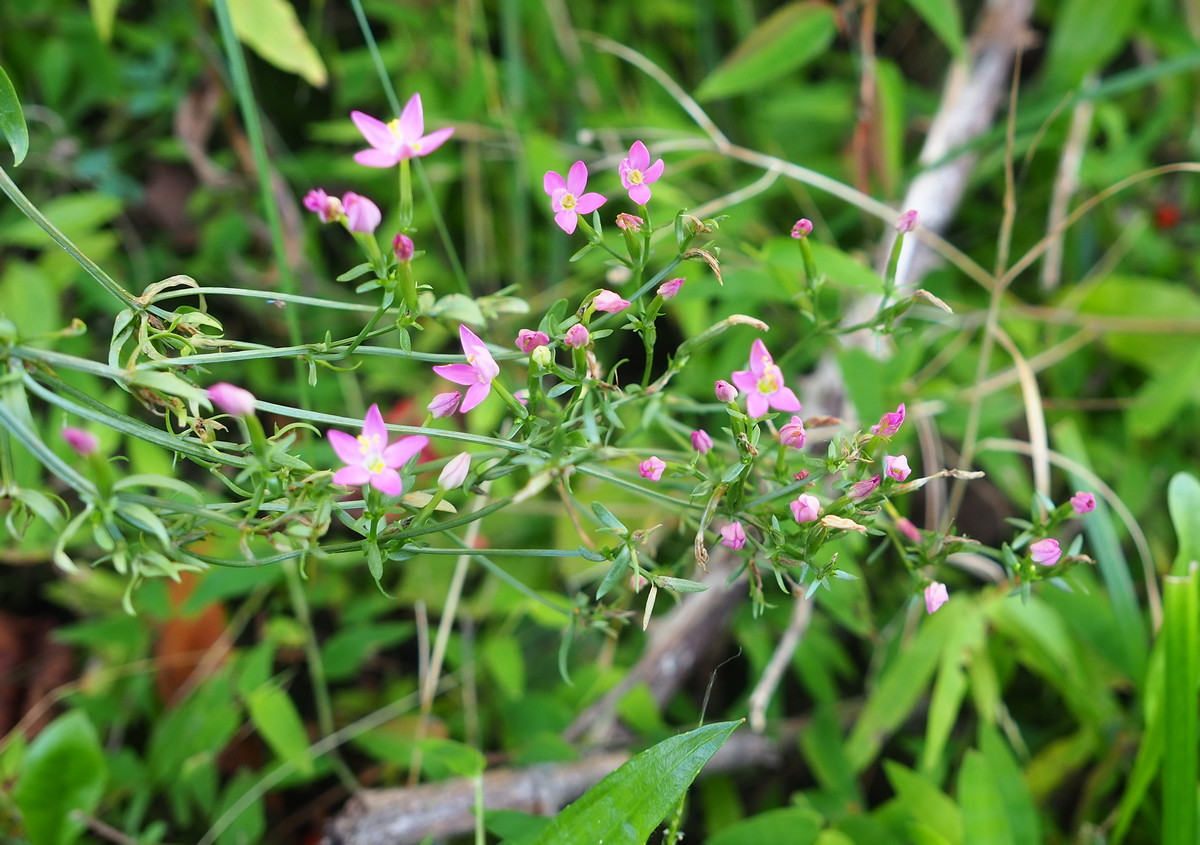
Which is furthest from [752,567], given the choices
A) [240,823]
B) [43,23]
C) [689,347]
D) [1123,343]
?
[43,23]

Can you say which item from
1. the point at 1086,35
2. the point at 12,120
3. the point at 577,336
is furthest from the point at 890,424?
the point at 1086,35

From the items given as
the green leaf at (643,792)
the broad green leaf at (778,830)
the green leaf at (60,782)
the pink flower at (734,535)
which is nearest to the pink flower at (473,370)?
the pink flower at (734,535)

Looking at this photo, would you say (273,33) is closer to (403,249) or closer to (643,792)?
(403,249)

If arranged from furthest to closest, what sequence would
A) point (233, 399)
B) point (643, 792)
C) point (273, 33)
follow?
point (273, 33) < point (643, 792) < point (233, 399)

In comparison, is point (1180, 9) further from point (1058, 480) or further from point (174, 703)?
point (174, 703)

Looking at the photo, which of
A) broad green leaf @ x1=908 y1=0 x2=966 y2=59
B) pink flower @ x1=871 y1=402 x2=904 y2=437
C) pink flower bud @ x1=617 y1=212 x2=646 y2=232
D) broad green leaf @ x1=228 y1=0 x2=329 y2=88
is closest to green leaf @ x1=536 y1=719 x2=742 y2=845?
pink flower @ x1=871 y1=402 x2=904 y2=437

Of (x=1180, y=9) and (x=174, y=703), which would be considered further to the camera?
(x=1180, y=9)
